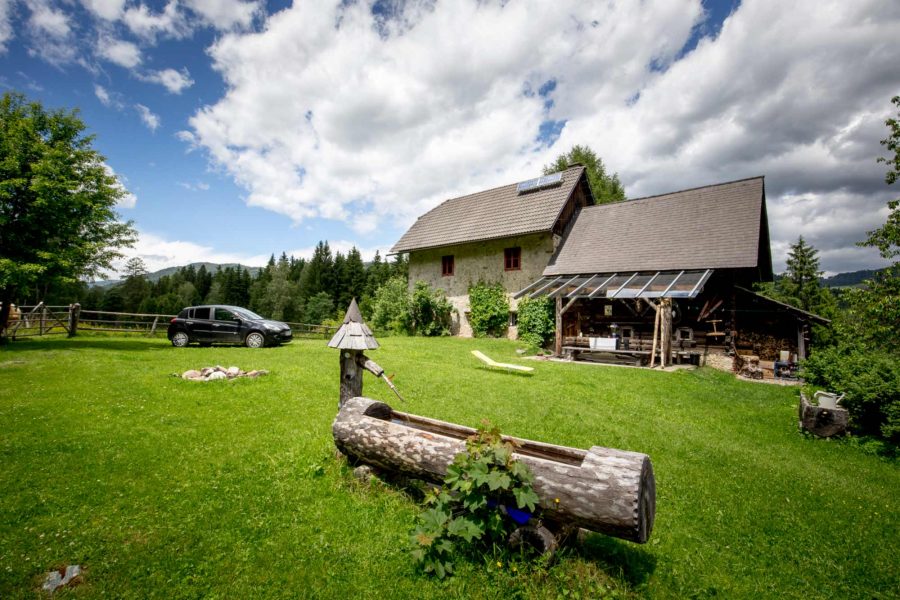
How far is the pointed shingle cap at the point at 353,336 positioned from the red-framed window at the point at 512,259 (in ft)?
50.0

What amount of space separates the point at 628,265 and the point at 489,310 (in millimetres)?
6883

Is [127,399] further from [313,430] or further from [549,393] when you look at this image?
[549,393]

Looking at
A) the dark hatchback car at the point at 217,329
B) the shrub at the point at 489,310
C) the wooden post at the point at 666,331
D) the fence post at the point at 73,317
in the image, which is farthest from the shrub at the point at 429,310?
the fence post at the point at 73,317

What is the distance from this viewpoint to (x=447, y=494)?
3201 millimetres

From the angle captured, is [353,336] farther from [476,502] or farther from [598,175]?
[598,175]

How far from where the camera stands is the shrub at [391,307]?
893 inches

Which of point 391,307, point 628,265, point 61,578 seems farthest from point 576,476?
point 391,307

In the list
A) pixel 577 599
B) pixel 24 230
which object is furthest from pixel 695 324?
pixel 24 230

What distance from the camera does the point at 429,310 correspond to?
21469mm

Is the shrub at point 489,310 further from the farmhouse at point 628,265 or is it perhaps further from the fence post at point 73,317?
the fence post at point 73,317

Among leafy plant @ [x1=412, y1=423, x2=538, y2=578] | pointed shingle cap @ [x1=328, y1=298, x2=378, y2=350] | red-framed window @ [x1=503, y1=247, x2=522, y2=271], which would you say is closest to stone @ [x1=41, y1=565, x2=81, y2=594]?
leafy plant @ [x1=412, y1=423, x2=538, y2=578]

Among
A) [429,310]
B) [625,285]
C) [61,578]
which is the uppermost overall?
[625,285]

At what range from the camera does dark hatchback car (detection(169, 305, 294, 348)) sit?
49.3 feet

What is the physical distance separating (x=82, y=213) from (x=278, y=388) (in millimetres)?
10623
